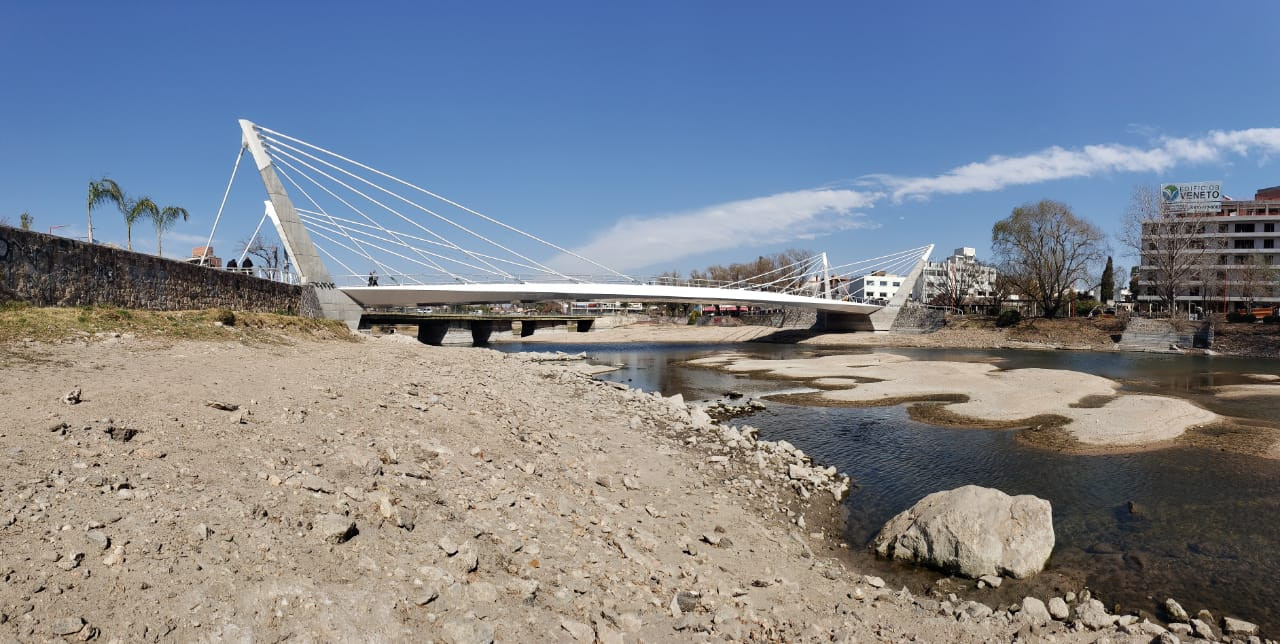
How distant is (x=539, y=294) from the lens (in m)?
47.0

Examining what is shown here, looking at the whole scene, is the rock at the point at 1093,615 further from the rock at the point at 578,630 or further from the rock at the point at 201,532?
the rock at the point at 201,532

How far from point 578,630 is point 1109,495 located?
11.4 metres

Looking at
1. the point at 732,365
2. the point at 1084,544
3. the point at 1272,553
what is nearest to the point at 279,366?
the point at 1084,544

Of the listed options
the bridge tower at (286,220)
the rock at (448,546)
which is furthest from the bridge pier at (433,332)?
the rock at (448,546)

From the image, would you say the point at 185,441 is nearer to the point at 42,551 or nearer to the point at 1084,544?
the point at 42,551

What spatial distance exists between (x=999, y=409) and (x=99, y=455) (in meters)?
22.3

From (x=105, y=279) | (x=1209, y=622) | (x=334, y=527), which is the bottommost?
(x=1209, y=622)

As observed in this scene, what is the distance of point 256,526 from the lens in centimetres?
527

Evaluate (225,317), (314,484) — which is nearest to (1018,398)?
(314,484)

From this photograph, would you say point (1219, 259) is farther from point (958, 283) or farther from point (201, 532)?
point (201, 532)

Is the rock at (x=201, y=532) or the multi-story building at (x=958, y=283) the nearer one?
the rock at (x=201, y=532)

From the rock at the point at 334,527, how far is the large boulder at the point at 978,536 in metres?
7.13

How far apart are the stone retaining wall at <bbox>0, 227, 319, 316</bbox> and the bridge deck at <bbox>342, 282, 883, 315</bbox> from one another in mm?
14326

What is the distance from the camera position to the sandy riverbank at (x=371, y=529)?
14.1 ft
